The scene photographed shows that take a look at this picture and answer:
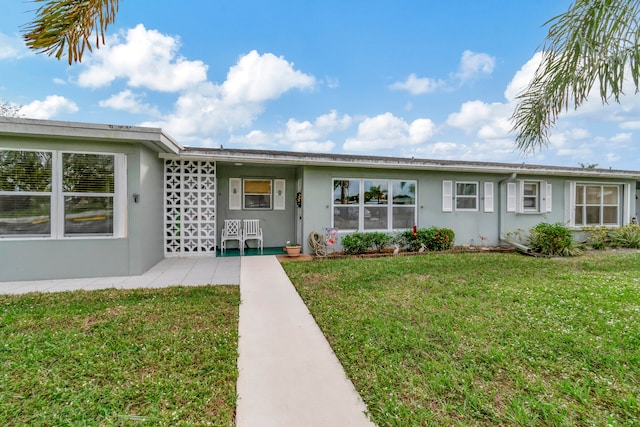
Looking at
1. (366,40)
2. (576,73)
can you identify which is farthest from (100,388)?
(366,40)

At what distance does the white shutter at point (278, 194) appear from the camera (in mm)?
9875

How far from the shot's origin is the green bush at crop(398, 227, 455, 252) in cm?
910

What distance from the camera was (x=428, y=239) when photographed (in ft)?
29.9

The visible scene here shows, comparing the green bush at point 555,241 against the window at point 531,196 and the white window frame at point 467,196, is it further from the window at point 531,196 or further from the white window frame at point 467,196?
the white window frame at point 467,196

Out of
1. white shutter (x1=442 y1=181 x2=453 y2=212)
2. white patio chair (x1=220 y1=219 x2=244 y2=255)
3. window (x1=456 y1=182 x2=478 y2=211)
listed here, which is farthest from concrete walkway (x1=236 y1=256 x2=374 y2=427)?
window (x1=456 y1=182 x2=478 y2=211)

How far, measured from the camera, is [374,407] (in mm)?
2236

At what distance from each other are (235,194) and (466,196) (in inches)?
317

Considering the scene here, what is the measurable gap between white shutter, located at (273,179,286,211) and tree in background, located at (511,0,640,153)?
304 inches

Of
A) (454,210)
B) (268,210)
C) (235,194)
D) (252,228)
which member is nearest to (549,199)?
(454,210)

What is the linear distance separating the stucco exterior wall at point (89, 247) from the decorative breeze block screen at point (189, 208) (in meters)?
1.57

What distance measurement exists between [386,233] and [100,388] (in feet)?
25.8

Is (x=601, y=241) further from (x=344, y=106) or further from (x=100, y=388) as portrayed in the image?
(x=100, y=388)

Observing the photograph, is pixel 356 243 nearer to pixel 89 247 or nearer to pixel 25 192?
pixel 89 247

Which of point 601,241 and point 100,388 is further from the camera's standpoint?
point 601,241
